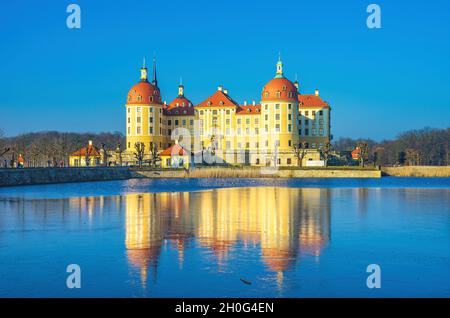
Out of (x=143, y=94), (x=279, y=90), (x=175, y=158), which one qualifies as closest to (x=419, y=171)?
(x=279, y=90)

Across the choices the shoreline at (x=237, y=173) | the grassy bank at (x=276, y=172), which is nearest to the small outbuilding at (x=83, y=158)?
the shoreline at (x=237, y=173)

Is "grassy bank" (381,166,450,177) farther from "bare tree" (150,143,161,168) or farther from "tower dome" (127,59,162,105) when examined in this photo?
"tower dome" (127,59,162,105)

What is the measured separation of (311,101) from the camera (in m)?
82.8

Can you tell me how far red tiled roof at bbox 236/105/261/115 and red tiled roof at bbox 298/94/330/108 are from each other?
6.04 metres

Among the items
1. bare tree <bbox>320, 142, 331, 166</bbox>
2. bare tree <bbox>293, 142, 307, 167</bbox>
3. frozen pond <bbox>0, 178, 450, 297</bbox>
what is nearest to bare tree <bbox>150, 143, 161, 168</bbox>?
bare tree <bbox>293, 142, 307, 167</bbox>

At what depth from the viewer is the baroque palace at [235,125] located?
75.0 metres

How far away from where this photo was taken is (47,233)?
50.4 ft

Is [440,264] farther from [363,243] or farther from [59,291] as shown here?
[59,291]

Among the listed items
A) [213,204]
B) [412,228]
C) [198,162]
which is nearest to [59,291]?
[412,228]

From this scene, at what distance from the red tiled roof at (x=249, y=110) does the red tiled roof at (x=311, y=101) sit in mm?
6039

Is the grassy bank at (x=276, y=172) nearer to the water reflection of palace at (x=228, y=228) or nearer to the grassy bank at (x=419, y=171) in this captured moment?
the grassy bank at (x=419, y=171)

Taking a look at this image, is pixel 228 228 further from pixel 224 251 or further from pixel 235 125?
pixel 235 125
